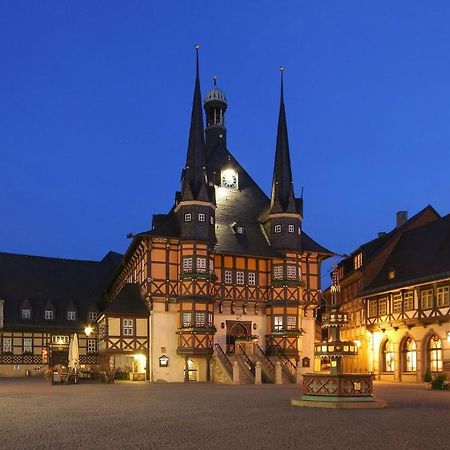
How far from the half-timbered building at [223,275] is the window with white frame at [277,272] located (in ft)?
0.24

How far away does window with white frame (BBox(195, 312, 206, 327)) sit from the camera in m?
48.8

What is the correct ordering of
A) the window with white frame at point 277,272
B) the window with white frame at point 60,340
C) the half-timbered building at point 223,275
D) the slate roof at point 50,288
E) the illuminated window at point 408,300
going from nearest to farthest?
the illuminated window at point 408,300
the half-timbered building at point 223,275
the window with white frame at point 277,272
the slate roof at point 50,288
the window with white frame at point 60,340

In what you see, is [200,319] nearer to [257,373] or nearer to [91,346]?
[257,373]

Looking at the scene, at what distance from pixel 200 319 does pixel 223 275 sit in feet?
14.0

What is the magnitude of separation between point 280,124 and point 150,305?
17439 mm

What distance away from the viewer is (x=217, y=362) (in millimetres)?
47594

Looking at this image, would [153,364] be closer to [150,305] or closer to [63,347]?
[150,305]

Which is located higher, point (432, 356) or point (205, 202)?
point (205, 202)

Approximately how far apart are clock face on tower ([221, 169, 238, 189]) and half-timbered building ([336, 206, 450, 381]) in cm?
1143

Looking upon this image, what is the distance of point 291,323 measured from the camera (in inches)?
2028

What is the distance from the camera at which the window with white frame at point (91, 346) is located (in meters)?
68.8

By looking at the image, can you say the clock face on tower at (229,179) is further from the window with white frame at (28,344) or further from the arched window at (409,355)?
the window with white frame at (28,344)

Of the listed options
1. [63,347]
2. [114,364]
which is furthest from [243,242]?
[63,347]

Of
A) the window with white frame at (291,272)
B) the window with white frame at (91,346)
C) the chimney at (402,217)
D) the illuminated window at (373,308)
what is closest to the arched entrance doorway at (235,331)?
the window with white frame at (291,272)
